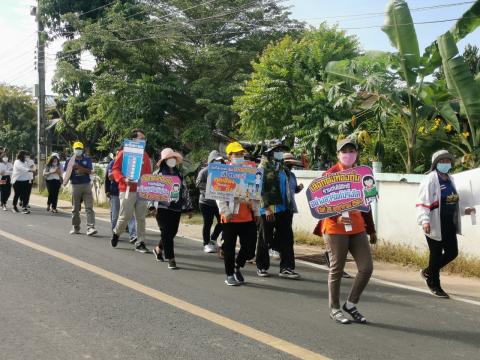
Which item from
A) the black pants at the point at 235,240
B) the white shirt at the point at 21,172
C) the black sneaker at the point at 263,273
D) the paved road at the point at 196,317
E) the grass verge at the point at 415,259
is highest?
the white shirt at the point at 21,172

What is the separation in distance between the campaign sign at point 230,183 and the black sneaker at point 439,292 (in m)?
2.35

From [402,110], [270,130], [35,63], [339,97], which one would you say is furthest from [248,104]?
[35,63]

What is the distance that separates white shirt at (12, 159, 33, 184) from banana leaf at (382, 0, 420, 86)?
33.5 ft

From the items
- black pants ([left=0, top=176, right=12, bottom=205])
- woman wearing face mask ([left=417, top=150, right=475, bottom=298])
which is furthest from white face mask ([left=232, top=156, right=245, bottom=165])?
black pants ([left=0, top=176, right=12, bottom=205])

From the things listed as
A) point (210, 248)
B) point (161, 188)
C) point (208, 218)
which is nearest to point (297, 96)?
point (208, 218)

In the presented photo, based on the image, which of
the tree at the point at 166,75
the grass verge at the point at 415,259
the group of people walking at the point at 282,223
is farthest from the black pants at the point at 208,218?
the tree at the point at 166,75

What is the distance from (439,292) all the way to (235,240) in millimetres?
2502

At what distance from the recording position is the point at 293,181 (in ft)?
24.8

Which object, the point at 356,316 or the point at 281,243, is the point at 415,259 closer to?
the point at 281,243

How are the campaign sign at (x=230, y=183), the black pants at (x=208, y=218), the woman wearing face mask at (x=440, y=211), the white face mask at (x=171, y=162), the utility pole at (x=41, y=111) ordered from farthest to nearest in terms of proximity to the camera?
the utility pole at (x=41, y=111)
the black pants at (x=208, y=218)
the white face mask at (x=171, y=162)
the campaign sign at (x=230, y=183)
the woman wearing face mask at (x=440, y=211)

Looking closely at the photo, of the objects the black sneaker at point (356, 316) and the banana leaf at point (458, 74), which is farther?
the banana leaf at point (458, 74)

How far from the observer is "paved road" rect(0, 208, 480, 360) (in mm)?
4406

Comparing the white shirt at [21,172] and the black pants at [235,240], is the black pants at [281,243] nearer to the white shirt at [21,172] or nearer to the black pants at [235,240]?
the black pants at [235,240]

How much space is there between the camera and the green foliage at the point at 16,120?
34500 millimetres
